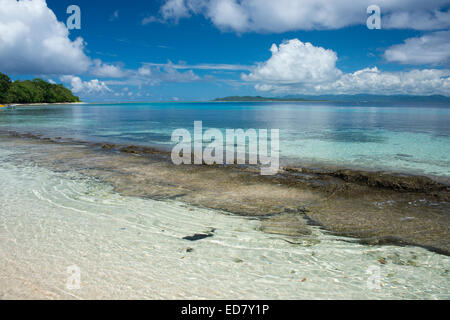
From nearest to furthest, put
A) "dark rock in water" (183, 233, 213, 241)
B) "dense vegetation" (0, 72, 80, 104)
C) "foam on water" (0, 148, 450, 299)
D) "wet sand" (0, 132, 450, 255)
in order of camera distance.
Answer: "foam on water" (0, 148, 450, 299) → "dark rock in water" (183, 233, 213, 241) → "wet sand" (0, 132, 450, 255) → "dense vegetation" (0, 72, 80, 104)

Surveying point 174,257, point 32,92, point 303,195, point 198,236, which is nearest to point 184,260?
point 174,257

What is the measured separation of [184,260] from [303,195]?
459 cm

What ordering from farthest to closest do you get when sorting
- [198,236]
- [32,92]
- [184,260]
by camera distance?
[32,92], [198,236], [184,260]

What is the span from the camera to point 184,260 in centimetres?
435

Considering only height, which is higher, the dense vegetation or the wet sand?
the dense vegetation

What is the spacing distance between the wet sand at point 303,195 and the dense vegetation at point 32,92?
136m

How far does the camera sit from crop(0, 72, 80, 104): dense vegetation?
119 meters

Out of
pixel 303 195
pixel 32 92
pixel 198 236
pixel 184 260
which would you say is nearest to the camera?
pixel 184 260

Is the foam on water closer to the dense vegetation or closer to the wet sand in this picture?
the wet sand

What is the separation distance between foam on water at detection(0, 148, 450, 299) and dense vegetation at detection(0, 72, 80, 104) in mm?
141640

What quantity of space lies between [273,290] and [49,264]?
3.08 metres

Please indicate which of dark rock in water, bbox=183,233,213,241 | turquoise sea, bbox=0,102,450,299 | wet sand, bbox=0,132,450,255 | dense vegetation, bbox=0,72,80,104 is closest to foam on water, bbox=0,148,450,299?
turquoise sea, bbox=0,102,450,299

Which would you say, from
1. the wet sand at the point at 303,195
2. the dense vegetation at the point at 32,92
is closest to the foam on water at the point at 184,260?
the wet sand at the point at 303,195

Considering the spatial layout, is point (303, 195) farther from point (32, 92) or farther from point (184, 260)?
point (32, 92)
